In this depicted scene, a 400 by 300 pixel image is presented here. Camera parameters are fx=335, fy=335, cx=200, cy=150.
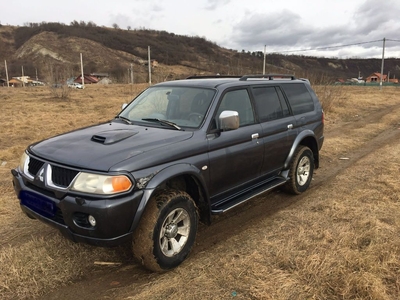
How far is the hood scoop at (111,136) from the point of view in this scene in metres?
3.30

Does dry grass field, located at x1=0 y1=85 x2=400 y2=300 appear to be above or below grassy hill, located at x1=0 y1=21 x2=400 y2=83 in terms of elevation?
below

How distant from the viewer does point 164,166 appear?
3.17 m

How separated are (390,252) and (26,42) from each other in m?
127

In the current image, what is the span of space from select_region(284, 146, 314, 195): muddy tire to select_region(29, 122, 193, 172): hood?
2271 millimetres

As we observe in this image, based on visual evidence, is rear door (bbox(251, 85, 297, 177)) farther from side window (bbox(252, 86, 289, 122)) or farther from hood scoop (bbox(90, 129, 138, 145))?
hood scoop (bbox(90, 129, 138, 145))

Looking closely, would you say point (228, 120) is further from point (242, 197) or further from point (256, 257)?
point (256, 257)

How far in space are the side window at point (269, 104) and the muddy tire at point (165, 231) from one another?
182 centimetres

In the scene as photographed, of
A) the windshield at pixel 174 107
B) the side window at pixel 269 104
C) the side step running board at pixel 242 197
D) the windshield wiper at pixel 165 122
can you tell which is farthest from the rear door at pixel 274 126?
the windshield wiper at pixel 165 122

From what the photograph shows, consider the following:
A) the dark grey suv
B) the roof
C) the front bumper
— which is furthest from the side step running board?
the roof

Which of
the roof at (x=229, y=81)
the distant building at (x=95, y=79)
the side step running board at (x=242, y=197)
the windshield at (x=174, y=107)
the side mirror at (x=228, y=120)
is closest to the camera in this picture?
the side mirror at (x=228, y=120)

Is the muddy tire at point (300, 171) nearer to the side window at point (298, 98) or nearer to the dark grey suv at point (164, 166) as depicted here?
the dark grey suv at point (164, 166)

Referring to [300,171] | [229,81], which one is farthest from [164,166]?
[300,171]

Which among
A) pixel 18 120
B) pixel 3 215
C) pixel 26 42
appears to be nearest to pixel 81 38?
pixel 26 42

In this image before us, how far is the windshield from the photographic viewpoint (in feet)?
12.9
